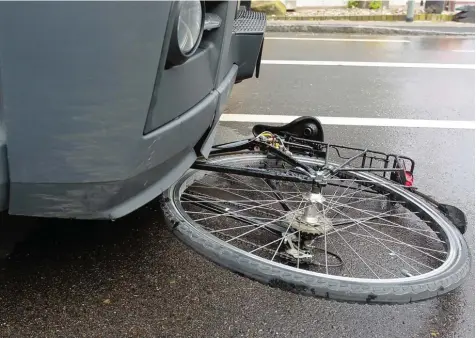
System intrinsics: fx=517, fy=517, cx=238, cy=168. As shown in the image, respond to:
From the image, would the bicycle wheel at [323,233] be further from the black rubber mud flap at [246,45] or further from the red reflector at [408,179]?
the black rubber mud flap at [246,45]

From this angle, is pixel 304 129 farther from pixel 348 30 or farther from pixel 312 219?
pixel 348 30

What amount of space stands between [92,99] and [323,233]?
133 cm

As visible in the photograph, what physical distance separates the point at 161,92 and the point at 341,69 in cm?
561

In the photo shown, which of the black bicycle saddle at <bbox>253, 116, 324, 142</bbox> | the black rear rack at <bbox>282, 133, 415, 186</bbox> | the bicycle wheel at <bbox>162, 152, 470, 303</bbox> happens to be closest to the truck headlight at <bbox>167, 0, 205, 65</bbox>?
the bicycle wheel at <bbox>162, 152, 470, 303</bbox>

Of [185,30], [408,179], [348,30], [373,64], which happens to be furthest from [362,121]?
[348,30]

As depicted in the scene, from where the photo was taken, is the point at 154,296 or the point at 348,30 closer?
the point at 154,296

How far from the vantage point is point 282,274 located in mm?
2139

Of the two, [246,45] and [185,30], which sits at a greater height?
[185,30]

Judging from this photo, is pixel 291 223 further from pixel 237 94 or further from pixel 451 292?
pixel 237 94

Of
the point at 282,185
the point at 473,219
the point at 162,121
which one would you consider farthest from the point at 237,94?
the point at 162,121

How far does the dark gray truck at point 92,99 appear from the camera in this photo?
140 centimetres

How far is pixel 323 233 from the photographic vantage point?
2.41 meters

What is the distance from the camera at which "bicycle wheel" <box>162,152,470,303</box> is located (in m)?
2.13

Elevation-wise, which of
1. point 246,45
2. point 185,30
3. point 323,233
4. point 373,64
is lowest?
point 323,233
